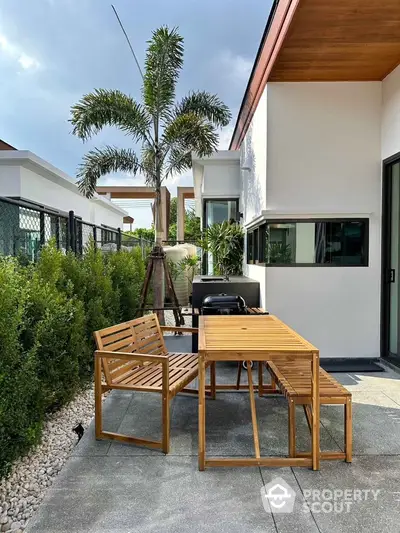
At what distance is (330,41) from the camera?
3936 millimetres

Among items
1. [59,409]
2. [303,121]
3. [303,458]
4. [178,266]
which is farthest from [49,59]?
[303,458]

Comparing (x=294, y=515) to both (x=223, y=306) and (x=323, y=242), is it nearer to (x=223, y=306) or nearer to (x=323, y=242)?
(x=223, y=306)

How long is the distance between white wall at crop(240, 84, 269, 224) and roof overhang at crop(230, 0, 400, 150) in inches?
18.8

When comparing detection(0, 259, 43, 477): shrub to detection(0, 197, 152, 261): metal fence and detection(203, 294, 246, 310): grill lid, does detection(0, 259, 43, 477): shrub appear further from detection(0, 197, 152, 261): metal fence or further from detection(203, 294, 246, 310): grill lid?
detection(203, 294, 246, 310): grill lid

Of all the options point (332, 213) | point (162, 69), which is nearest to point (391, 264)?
point (332, 213)

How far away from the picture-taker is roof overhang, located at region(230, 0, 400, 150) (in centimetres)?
346

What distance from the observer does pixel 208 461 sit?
250 cm

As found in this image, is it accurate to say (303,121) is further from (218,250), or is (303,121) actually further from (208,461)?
(208,461)

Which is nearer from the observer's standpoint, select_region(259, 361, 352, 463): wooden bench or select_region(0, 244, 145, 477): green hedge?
select_region(0, 244, 145, 477): green hedge

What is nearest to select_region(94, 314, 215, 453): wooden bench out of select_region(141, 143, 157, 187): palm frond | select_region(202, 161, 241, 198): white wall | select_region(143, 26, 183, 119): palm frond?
select_region(141, 143, 157, 187): palm frond

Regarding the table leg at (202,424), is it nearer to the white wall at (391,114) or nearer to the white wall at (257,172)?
the white wall at (257,172)

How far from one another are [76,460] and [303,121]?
459cm

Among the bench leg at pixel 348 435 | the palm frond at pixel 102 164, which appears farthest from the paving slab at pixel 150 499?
the palm frond at pixel 102 164

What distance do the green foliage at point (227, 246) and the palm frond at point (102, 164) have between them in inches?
81.4
